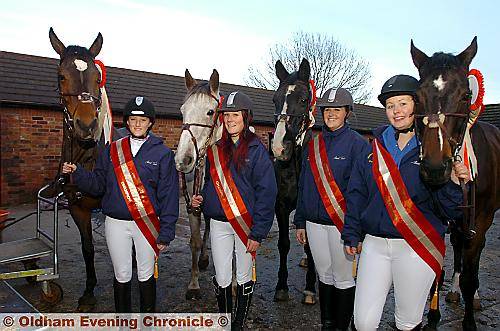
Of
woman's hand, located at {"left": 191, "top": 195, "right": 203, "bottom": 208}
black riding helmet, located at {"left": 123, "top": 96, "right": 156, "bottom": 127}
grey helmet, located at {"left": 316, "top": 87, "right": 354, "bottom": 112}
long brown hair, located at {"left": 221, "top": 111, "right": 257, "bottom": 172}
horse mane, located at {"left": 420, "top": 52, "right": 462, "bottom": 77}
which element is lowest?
woman's hand, located at {"left": 191, "top": 195, "right": 203, "bottom": 208}

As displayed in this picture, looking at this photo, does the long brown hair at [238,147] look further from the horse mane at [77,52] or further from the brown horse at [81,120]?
the horse mane at [77,52]

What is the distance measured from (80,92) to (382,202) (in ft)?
9.81

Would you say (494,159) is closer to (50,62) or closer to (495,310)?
(495,310)

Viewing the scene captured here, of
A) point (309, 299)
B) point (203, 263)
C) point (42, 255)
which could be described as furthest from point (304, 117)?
point (42, 255)

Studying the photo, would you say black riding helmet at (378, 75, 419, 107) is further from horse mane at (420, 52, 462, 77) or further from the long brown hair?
the long brown hair

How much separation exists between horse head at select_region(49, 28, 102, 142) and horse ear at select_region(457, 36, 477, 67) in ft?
10.4

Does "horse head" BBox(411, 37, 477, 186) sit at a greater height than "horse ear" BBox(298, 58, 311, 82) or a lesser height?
lesser

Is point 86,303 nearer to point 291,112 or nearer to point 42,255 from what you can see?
point 42,255

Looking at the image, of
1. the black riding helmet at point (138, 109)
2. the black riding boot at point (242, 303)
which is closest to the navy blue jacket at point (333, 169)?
the black riding boot at point (242, 303)

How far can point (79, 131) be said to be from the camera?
3.67 meters

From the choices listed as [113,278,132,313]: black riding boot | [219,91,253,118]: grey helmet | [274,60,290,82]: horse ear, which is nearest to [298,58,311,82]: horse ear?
[274,60,290,82]: horse ear

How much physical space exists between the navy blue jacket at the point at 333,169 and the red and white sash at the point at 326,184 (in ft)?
0.11

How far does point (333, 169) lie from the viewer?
11.3ft

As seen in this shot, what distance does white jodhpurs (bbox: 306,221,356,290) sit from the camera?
327 centimetres
